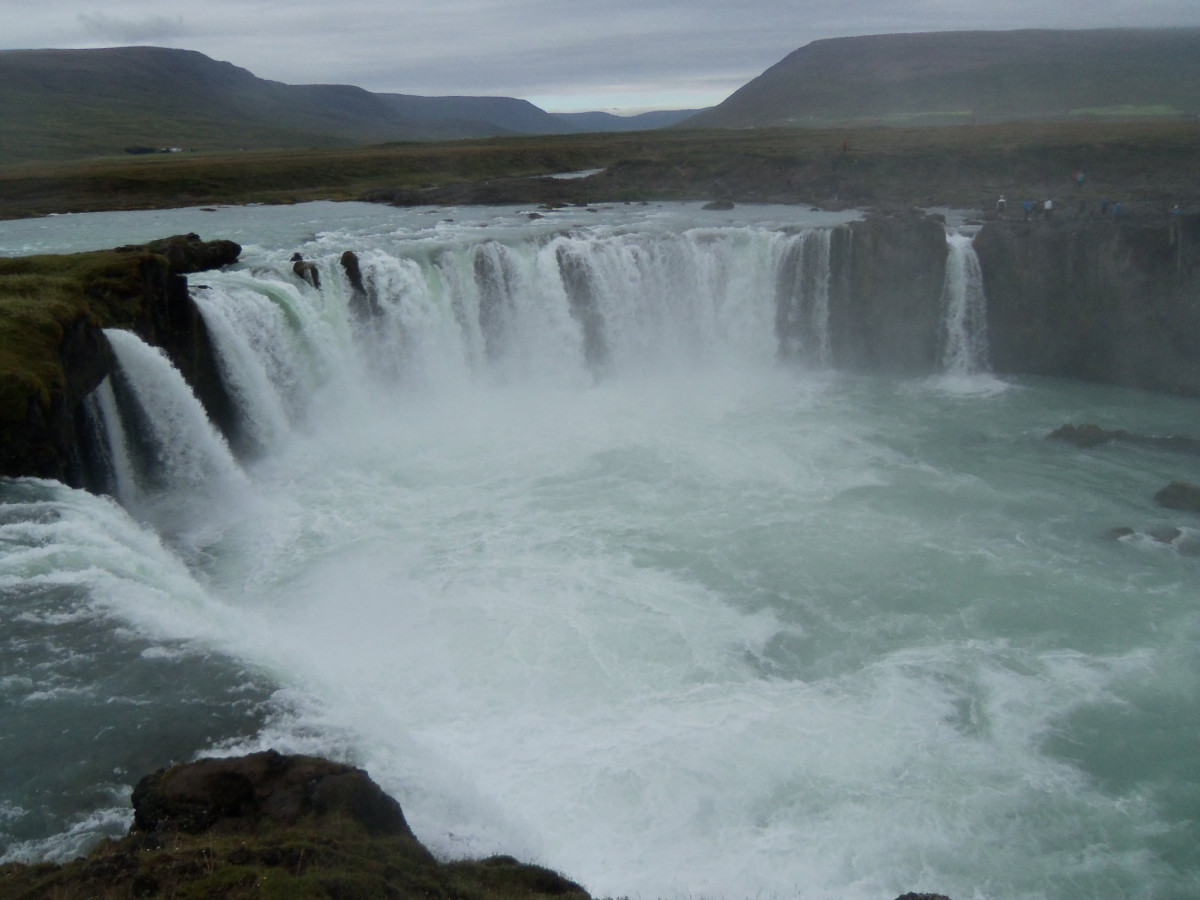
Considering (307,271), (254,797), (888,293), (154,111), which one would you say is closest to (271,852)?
(254,797)

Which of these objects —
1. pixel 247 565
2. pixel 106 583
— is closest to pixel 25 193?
pixel 247 565

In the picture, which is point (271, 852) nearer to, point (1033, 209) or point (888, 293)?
point (888, 293)

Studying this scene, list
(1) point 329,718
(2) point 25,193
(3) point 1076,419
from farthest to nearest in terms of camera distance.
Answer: (2) point 25,193 < (3) point 1076,419 < (1) point 329,718

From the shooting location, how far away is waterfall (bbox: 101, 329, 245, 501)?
53.9ft

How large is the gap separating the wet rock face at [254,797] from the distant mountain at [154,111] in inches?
3221

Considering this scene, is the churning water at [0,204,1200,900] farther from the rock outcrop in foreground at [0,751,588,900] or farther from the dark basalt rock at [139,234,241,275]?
the dark basalt rock at [139,234,241,275]

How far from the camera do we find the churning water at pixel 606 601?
353 inches

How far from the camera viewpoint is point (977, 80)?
348ft

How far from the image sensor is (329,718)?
912 centimetres

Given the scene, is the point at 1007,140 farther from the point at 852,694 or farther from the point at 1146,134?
the point at 852,694

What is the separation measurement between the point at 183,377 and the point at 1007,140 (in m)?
44.1

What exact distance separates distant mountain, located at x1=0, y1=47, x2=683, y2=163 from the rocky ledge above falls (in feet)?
252

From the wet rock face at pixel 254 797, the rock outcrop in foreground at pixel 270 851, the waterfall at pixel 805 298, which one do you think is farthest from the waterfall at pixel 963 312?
the wet rock face at pixel 254 797

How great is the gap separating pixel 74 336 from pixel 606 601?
33.1 feet
